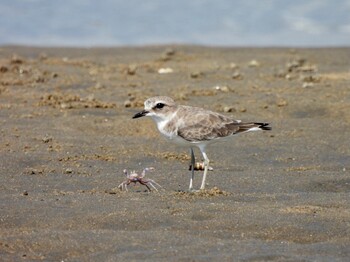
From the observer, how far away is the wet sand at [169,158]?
6.74 meters

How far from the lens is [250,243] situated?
6.70 meters

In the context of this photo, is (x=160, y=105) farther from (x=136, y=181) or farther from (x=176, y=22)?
(x=176, y=22)

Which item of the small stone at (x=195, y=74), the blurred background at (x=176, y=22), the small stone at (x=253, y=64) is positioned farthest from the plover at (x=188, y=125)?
the blurred background at (x=176, y=22)

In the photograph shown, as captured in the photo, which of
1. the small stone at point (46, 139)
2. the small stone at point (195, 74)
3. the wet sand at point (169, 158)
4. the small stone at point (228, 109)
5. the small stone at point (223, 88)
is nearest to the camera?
the wet sand at point (169, 158)

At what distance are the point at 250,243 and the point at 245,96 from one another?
21.4ft

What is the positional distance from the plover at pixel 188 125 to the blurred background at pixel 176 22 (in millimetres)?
10103

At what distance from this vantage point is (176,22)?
20828 millimetres

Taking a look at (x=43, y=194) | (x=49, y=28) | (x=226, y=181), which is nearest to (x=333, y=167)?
(x=226, y=181)

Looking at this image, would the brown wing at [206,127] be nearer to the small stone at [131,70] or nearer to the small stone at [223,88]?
the small stone at [223,88]

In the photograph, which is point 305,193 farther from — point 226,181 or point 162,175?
point 162,175

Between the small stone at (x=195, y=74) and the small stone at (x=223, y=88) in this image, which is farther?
the small stone at (x=195, y=74)

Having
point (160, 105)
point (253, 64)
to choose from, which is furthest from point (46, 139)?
point (253, 64)

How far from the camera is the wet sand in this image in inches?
265

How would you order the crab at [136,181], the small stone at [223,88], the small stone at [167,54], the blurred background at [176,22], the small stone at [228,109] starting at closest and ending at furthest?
the crab at [136,181] → the small stone at [228,109] → the small stone at [223,88] → the small stone at [167,54] → the blurred background at [176,22]
